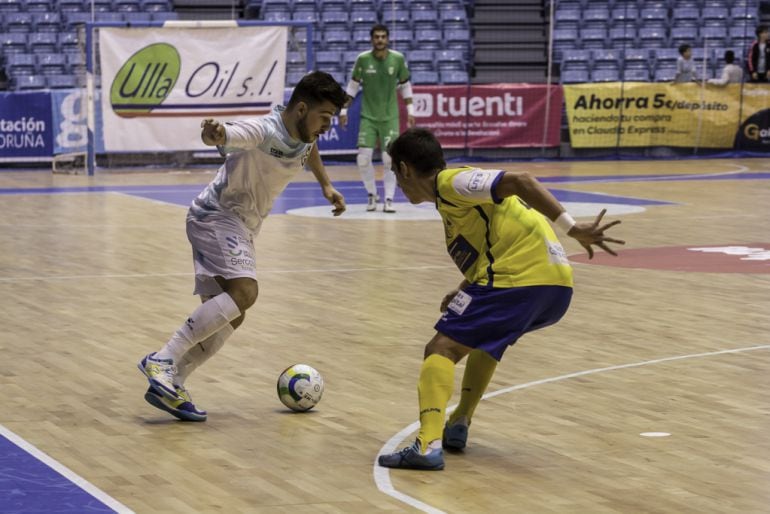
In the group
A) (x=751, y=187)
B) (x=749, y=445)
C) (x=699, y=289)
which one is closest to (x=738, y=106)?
(x=751, y=187)

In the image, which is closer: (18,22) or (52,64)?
(52,64)

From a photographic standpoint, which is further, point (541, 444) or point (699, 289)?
point (699, 289)

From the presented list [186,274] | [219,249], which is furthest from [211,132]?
[186,274]

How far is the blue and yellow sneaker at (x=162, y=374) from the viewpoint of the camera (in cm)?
650

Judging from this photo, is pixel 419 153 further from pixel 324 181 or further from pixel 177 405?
pixel 177 405

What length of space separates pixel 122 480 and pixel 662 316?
5266 millimetres

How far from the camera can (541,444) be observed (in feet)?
20.0

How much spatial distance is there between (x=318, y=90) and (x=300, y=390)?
1.47 metres

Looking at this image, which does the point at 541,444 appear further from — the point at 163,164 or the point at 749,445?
the point at 163,164

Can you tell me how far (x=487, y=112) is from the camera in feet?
86.4

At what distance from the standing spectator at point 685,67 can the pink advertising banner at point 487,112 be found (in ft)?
8.06

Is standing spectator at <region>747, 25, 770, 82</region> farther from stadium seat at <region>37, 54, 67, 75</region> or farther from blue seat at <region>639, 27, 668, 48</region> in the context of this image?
stadium seat at <region>37, 54, 67, 75</region>

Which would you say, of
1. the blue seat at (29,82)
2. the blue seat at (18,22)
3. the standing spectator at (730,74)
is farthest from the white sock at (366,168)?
the blue seat at (18,22)

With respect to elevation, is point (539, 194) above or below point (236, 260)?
above
